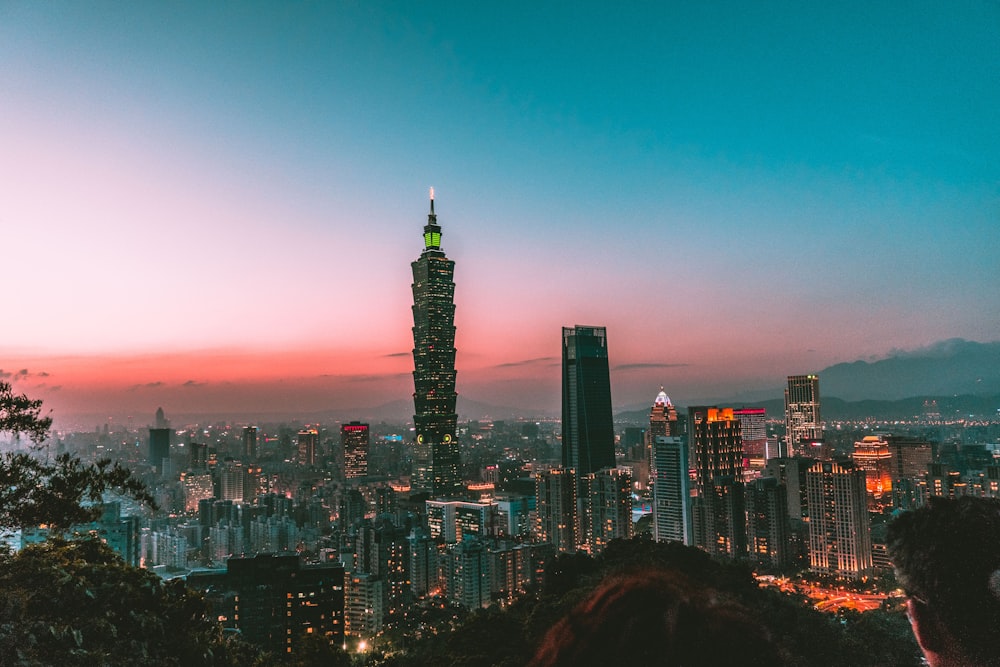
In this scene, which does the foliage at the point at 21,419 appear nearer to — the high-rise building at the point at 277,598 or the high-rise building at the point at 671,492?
the high-rise building at the point at 277,598

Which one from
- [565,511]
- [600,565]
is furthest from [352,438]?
[600,565]

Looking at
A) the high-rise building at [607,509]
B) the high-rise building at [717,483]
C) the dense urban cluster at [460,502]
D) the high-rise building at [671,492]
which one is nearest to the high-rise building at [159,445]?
the dense urban cluster at [460,502]

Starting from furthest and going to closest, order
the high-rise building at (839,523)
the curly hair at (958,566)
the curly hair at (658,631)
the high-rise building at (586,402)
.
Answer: the high-rise building at (586,402) < the high-rise building at (839,523) < the curly hair at (958,566) < the curly hair at (658,631)

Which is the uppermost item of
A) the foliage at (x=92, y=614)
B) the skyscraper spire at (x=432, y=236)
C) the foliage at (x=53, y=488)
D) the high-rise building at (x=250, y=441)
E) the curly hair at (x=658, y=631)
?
the skyscraper spire at (x=432, y=236)

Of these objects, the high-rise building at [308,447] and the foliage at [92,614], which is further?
the high-rise building at [308,447]

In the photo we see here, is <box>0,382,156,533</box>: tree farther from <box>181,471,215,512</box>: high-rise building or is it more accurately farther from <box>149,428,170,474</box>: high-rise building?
<box>149,428,170,474</box>: high-rise building

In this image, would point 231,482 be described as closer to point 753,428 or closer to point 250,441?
point 250,441
